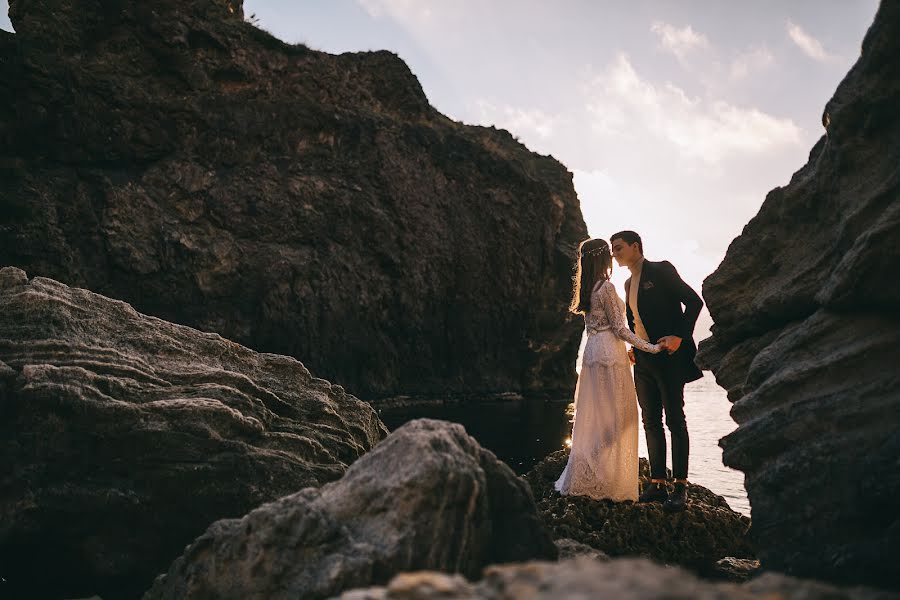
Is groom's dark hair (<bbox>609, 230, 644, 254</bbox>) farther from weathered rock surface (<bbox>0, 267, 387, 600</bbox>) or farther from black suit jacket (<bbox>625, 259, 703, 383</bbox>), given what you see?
weathered rock surface (<bbox>0, 267, 387, 600</bbox>)

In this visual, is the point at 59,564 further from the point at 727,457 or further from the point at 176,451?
the point at 727,457

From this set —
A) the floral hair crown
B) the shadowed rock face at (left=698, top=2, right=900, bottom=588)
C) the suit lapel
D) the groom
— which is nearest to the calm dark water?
the groom

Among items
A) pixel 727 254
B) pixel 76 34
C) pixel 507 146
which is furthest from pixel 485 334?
pixel 727 254

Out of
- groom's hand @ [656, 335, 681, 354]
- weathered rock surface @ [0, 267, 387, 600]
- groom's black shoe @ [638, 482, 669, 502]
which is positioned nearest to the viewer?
weathered rock surface @ [0, 267, 387, 600]

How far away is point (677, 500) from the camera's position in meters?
7.02

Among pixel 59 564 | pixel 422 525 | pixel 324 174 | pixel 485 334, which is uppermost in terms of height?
pixel 324 174

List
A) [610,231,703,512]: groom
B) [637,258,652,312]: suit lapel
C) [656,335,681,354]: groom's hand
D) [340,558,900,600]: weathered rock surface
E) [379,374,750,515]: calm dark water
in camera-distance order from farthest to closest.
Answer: [379,374,750,515]: calm dark water
[637,258,652,312]: suit lapel
[610,231,703,512]: groom
[656,335,681,354]: groom's hand
[340,558,900,600]: weathered rock surface

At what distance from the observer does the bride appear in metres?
7.66

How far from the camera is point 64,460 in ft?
17.4

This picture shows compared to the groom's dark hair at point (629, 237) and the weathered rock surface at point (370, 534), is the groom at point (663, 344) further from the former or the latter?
the weathered rock surface at point (370, 534)

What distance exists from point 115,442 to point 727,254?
5597 mm

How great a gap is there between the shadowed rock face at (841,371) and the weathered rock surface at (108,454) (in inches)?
144

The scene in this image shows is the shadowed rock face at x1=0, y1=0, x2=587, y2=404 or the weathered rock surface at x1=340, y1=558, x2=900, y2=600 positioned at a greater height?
the shadowed rock face at x1=0, y1=0, x2=587, y2=404

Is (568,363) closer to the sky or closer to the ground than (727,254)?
closer to the sky
